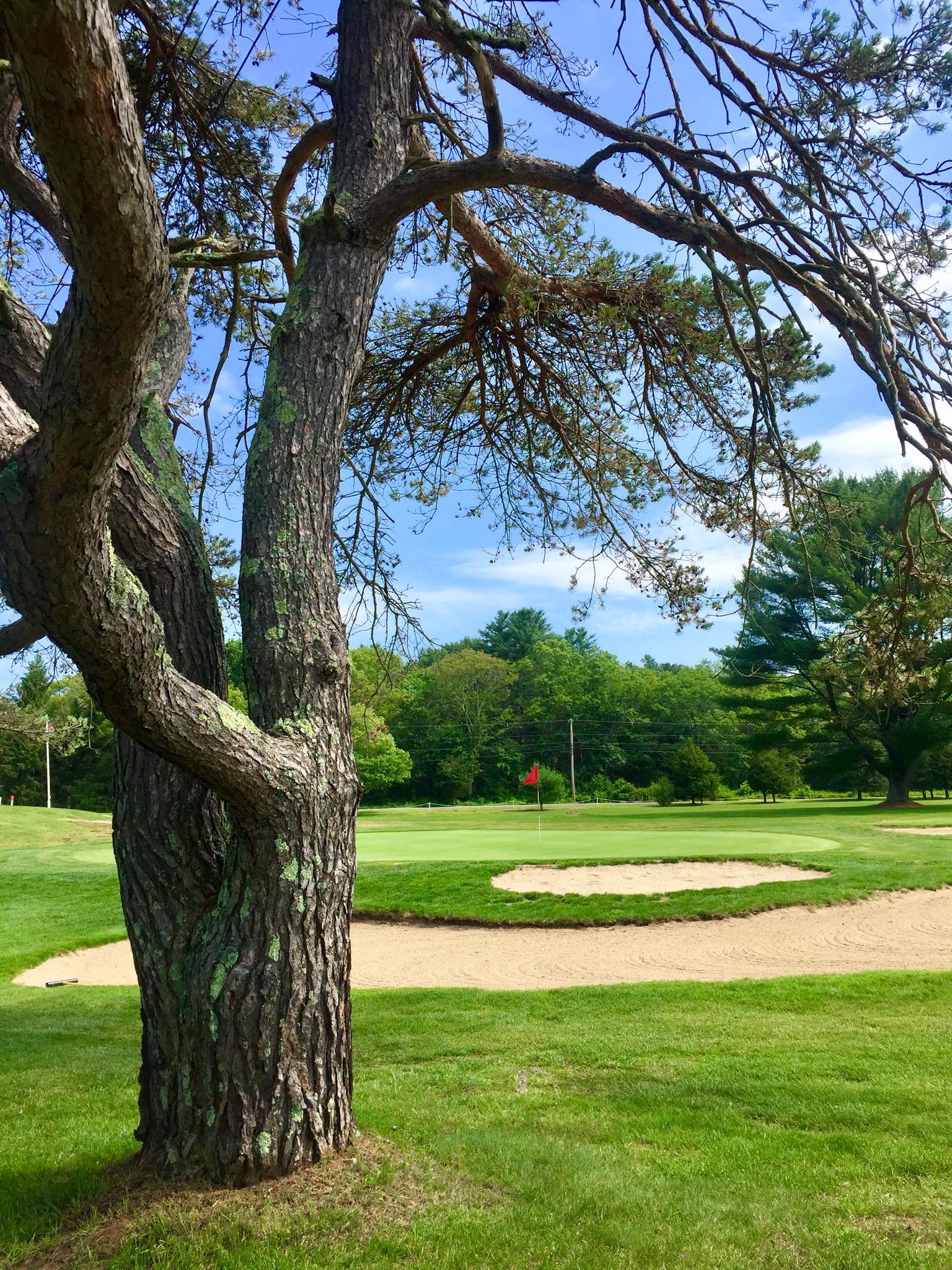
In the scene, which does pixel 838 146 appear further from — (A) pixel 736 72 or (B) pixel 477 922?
(B) pixel 477 922

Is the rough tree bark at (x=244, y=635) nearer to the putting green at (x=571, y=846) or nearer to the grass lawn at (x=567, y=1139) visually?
the grass lawn at (x=567, y=1139)

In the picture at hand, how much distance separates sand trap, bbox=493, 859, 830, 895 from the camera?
520 inches

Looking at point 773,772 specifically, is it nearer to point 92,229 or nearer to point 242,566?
point 242,566

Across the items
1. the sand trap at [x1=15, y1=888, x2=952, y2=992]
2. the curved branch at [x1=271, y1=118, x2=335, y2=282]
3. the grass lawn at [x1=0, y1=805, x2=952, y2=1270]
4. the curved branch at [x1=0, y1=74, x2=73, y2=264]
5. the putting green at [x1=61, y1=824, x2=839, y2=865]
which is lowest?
the sand trap at [x1=15, y1=888, x2=952, y2=992]

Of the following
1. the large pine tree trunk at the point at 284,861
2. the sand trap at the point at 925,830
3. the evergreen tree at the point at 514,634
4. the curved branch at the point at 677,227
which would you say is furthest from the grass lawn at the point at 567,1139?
the evergreen tree at the point at 514,634

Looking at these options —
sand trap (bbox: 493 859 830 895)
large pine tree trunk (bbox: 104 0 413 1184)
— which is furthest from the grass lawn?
sand trap (bbox: 493 859 830 895)

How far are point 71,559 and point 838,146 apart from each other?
16.1 ft

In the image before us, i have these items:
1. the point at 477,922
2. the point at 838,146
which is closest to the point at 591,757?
the point at 477,922

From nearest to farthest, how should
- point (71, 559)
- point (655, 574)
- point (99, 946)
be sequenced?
point (71, 559), point (655, 574), point (99, 946)

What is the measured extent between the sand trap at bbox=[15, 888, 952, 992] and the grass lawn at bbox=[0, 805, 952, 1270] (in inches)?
50.8

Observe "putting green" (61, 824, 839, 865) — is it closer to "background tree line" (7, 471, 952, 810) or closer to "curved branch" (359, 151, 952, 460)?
"background tree line" (7, 471, 952, 810)

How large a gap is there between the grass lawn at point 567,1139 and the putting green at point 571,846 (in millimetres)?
8550

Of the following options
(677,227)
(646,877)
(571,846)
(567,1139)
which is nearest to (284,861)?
(567,1139)

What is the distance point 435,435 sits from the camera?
7.33m
